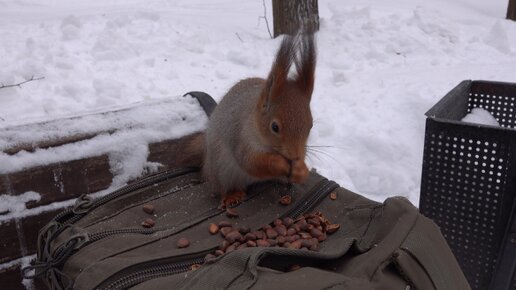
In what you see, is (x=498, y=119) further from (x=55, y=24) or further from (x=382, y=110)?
(x=55, y=24)

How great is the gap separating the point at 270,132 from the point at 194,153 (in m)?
0.31

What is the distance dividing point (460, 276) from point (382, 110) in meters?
1.83

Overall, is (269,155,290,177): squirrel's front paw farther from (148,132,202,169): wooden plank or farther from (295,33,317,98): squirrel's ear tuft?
(148,132,202,169): wooden plank

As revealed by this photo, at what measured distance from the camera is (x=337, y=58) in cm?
356

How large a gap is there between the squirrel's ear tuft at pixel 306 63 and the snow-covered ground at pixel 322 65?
0.49 meters

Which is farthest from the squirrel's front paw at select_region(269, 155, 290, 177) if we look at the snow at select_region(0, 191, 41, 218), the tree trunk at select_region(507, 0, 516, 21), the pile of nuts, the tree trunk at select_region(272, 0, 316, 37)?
the tree trunk at select_region(507, 0, 516, 21)

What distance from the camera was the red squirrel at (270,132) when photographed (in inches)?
52.7

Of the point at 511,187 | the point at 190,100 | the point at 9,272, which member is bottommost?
the point at 9,272

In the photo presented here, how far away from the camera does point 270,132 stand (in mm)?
1409

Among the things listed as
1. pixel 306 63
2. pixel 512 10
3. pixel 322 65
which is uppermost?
pixel 306 63

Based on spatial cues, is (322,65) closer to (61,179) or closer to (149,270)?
(61,179)

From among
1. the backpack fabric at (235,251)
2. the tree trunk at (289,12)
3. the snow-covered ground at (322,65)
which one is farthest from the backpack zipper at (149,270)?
the tree trunk at (289,12)

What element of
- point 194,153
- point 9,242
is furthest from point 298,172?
point 9,242

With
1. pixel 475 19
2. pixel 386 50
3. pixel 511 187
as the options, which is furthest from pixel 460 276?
pixel 475 19
